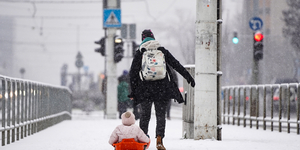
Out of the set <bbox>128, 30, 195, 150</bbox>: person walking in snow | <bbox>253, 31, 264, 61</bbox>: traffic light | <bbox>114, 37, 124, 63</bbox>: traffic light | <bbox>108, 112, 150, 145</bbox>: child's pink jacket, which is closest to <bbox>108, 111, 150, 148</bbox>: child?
<bbox>108, 112, 150, 145</bbox>: child's pink jacket

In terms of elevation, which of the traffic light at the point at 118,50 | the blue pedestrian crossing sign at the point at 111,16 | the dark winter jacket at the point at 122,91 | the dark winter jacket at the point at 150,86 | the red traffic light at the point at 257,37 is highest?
the blue pedestrian crossing sign at the point at 111,16

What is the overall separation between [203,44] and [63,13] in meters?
27.7

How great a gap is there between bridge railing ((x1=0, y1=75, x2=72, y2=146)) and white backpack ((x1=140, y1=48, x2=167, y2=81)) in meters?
2.44

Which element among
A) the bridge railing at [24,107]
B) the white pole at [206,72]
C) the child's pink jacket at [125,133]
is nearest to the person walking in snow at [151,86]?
the child's pink jacket at [125,133]

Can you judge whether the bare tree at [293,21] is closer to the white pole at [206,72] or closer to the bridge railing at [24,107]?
the bridge railing at [24,107]

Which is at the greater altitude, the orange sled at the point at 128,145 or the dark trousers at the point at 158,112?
the dark trousers at the point at 158,112

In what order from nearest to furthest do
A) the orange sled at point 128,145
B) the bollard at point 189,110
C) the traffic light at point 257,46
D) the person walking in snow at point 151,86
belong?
1. the orange sled at point 128,145
2. the person walking in snow at point 151,86
3. the bollard at point 189,110
4. the traffic light at point 257,46

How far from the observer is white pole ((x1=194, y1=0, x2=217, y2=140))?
7086 millimetres

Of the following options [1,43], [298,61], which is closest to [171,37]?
[298,61]

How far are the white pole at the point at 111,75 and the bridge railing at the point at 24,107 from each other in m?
3.80

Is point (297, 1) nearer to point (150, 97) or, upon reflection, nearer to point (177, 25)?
point (177, 25)

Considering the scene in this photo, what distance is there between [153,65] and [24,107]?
3741 millimetres

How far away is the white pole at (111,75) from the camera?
1616 cm

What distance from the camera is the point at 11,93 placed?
7375 mm
